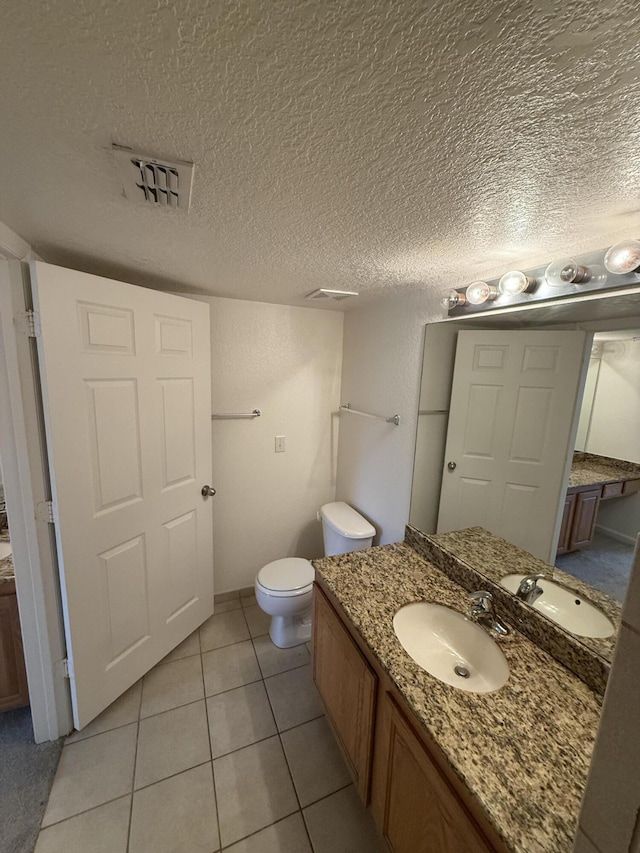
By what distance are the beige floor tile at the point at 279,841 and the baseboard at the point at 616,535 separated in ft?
4.74

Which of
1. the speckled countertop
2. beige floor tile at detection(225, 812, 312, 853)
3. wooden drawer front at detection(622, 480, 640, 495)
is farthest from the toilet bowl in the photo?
wooden drawer front at detection(622, 480, 640, 495)

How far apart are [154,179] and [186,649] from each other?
2.25 metres

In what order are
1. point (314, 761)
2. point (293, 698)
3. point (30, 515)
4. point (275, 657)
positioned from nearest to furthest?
point (30, 515)
point (314, 761)
point (293, 698)
point (275, 657)

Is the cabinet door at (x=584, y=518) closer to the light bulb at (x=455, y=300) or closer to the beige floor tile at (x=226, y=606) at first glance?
the light bulb at (x=455, y=300)

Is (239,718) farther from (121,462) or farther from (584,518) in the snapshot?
(584,518)

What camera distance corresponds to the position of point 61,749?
4.58 ft

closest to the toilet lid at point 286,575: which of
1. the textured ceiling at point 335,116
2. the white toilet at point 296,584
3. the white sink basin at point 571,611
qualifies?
the white toilet at point 296,584

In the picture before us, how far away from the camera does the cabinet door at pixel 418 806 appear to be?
71cm

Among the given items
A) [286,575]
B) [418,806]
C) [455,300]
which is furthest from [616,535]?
[286,575]

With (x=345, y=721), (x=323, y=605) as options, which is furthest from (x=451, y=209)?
(x=345, y=721)

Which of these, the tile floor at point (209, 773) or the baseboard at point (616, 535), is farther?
the tile floor at point (209, 773)

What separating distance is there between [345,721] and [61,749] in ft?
4.02

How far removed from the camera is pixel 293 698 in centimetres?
167

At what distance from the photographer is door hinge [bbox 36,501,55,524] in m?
1.27
